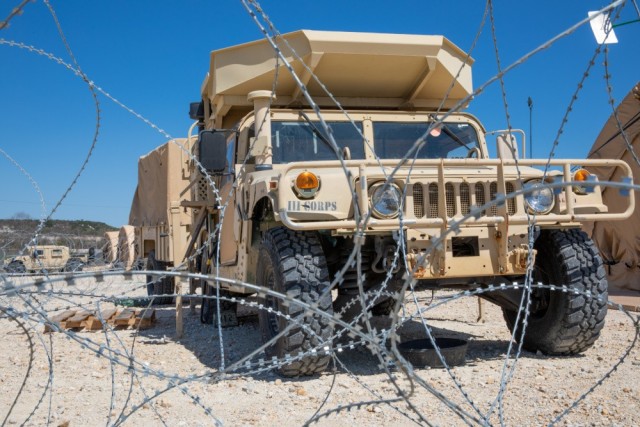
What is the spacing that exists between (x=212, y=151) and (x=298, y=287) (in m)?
1.41

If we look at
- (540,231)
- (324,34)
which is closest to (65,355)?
(324,34)

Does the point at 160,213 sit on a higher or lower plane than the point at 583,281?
higher

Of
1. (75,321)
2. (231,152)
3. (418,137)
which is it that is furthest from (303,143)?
(75,321)

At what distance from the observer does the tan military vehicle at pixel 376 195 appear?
4273mm

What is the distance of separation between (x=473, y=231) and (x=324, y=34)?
2163mm

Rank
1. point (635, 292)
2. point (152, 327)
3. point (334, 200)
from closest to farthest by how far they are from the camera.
Result: 1. point (334, 200)
2. point (152, 327)
3. point (635, 292)

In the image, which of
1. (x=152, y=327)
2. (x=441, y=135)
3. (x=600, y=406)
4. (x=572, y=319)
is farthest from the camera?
(x=152, y=327)

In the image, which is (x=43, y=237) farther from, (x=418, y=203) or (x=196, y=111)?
(x=196, y=111)

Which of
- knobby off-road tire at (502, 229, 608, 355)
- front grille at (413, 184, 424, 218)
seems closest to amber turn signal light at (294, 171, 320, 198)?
front grille at (413, 184, 424, 218)

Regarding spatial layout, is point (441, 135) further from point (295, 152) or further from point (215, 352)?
point (215, 352)

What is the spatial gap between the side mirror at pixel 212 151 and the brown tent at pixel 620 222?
603 centimetres

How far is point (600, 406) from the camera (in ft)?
11.8

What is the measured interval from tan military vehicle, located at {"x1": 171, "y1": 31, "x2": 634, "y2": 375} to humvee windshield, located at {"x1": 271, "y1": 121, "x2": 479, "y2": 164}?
1 centimetres

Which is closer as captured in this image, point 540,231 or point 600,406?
point 600,406
